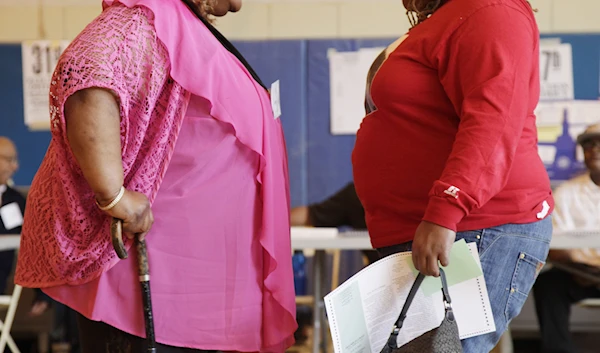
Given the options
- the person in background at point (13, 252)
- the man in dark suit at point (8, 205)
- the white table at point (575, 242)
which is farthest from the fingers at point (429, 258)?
the man in dark suit at point (8, 205)

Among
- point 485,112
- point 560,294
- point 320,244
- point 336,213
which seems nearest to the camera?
point 485,112

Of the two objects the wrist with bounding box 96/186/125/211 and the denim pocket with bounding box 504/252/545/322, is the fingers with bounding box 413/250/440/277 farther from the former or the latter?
the wrist with bounding box 96/186/125/211

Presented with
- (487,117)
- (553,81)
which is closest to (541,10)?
(553,81)

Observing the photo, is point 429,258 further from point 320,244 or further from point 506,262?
point 320,244

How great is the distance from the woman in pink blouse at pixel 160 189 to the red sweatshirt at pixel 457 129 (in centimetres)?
25

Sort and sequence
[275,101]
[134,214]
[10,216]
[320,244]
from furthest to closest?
[10,216]
[320,244]
[275,101]
[134,214]

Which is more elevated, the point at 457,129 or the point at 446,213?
the point at 457,129

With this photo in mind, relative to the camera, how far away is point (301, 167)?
192 inches

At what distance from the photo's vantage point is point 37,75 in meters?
5.05

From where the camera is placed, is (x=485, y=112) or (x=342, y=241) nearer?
(x=485, y=112)

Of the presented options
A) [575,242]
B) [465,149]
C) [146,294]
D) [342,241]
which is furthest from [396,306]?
[575,242]

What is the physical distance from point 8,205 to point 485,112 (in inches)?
141

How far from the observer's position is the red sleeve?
120 centimetres

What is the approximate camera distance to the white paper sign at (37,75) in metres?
5.03
